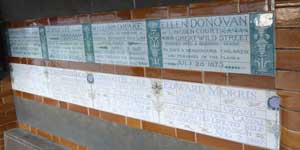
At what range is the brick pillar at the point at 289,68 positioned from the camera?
0.98m

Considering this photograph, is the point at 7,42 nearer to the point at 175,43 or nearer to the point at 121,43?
the point at 121,43

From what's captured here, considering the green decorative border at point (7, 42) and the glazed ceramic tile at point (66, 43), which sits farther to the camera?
the green decorative border at point (7, 42)

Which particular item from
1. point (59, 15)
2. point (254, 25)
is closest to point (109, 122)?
point (59, 15)

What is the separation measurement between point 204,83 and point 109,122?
27.6 inches

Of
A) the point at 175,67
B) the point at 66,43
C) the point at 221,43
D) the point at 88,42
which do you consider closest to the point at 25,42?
the point at 66,43

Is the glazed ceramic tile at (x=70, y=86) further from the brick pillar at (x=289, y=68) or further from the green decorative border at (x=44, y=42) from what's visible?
the brick pillar at (x=289, y=68)

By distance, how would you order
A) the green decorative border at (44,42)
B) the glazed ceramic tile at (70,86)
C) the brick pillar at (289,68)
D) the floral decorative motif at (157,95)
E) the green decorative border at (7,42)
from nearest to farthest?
the brick pillar at (289,68), the floral decorative motif at (157,95), the glazed ceramic tile at (70,86), the green decorative border at (44,42), the green decorative border at (7,42)

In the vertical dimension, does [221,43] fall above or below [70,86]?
above

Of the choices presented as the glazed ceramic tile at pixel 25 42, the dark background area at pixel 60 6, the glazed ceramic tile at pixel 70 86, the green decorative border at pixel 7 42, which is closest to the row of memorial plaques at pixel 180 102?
the glazed ceramic tile at pixel 70 86

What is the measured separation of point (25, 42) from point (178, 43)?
1355 mm

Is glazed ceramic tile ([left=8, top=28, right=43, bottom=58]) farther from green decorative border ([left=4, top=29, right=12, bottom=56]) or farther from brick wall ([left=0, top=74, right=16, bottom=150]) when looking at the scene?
brick wall ([left=0, top=74, right=16, bottom=150])

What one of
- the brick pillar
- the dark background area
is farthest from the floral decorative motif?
the brick pillar

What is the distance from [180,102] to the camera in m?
1.57

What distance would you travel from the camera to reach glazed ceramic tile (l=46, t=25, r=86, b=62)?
6.57 ft
